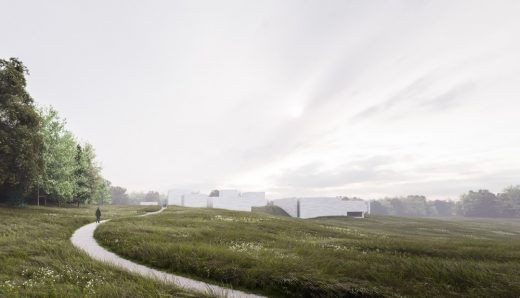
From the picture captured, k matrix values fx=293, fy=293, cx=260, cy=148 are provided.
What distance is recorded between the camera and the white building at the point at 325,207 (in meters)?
94.4

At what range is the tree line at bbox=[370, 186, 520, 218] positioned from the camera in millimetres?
141550

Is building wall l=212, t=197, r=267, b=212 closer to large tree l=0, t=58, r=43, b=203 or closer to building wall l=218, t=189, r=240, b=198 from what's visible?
building wall l=218, t=189, r=240, b=198

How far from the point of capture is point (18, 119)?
32.0 metres

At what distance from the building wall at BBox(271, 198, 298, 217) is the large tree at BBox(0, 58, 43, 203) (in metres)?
75.5

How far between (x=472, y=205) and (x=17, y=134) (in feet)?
624

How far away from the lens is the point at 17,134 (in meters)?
30.9

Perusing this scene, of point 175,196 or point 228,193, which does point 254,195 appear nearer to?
point 228,193

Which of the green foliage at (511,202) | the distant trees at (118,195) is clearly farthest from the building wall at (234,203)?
the green foliage at (511,202)

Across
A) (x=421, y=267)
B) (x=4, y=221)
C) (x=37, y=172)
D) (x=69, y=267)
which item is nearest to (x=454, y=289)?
(x=421, y=267)

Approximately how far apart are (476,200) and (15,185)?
188076 mm

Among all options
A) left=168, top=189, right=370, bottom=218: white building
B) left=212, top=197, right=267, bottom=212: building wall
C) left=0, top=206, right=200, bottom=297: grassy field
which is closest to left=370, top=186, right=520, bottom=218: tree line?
left=168, top=189, right=370, bottom=218: white building

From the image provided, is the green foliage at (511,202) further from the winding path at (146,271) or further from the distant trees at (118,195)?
the distant trees at (118,195)

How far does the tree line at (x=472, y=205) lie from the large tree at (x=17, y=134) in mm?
180216

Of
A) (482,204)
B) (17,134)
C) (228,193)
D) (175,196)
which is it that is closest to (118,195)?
(175,196)
